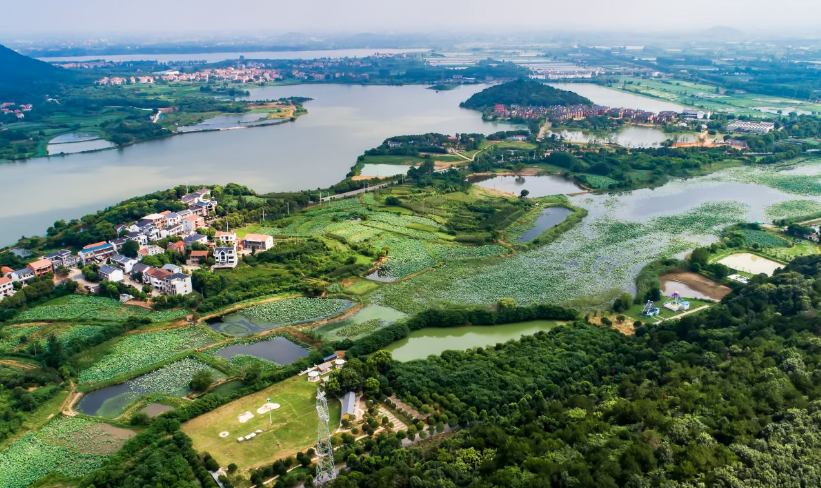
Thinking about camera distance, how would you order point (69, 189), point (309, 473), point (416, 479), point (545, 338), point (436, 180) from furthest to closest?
point (436, 180) < point (69, 189) < point (545, 338) < point (309, 473) < point (416, 479)

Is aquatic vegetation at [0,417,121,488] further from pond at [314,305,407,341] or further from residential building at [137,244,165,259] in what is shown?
residential building at [137,244,165,259]

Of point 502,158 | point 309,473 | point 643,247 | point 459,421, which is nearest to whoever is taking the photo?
point 309,473

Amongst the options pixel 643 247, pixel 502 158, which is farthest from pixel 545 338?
pixel 502 158

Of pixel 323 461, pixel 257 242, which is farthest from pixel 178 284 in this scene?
pixel 323 461

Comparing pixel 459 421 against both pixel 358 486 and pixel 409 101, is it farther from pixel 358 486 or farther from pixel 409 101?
pixel 409 101

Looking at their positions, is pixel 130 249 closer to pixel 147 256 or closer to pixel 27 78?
pixel 147 256
